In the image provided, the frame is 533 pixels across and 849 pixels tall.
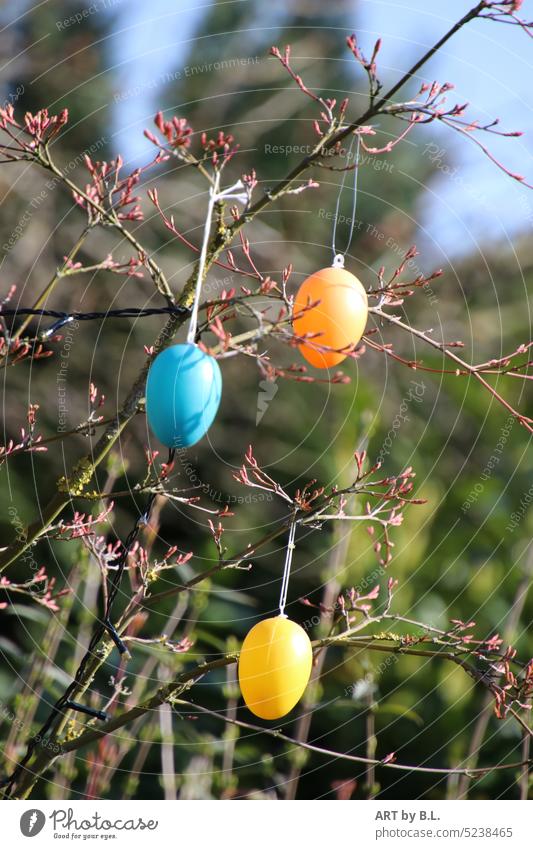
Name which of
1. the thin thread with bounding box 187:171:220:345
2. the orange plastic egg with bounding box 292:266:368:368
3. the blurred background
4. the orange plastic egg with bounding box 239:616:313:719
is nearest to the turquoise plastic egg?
the thin thread with bounding box 187:171:220:345

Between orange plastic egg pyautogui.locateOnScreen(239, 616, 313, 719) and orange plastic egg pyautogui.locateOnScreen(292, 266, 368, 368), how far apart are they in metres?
0.34

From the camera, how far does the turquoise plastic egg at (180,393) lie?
3.09 ft

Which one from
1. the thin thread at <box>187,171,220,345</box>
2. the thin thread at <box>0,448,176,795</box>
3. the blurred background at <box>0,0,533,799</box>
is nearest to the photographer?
the thin thread at <box>187,171,220,345</box>

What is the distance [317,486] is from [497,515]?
0.63 m

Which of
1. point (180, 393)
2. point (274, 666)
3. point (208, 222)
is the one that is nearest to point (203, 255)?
point (208, 222)

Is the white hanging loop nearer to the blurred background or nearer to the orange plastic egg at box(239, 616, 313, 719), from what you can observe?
the orange plastic egg at box(239, 616, 313, 719)

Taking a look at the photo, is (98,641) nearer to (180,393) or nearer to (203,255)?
(180,393)

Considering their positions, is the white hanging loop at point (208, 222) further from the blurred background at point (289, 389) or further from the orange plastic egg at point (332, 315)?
the blurred background at point (289, 389)

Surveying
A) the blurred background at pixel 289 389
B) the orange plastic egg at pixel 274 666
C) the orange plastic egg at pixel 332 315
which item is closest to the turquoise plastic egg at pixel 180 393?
the orange plastic egg at pixel 332 315

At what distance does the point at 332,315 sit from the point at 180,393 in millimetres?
212

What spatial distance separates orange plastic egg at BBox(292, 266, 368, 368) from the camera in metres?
1.02

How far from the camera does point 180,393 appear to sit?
3.08 ft
